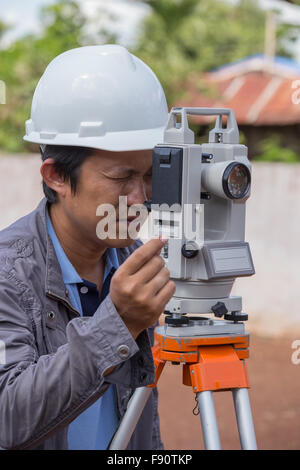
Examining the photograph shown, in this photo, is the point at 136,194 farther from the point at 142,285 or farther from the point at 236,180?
the point at 142,285

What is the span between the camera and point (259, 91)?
14.5m

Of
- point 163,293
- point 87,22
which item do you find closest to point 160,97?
point 163,293

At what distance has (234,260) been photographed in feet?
5.47

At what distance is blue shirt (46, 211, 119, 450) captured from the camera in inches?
76.0

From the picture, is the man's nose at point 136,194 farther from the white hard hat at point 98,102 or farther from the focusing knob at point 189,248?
the focusing knob at point 189,248

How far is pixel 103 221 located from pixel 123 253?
44 centimetres

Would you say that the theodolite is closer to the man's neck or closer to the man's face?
the man's face

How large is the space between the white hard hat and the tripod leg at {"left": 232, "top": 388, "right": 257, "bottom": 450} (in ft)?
2.27

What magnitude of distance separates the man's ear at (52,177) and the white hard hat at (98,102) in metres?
0.06

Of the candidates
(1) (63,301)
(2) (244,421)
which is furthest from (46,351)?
(2) (244,421)

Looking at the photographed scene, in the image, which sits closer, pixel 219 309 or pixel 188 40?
pixel 219 309

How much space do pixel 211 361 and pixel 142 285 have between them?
41 centimetres

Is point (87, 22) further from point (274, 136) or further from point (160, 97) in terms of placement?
point (160, 97)

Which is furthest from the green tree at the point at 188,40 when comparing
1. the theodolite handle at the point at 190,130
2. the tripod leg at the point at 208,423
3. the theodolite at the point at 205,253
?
the tripod leg at the point at 208,423
